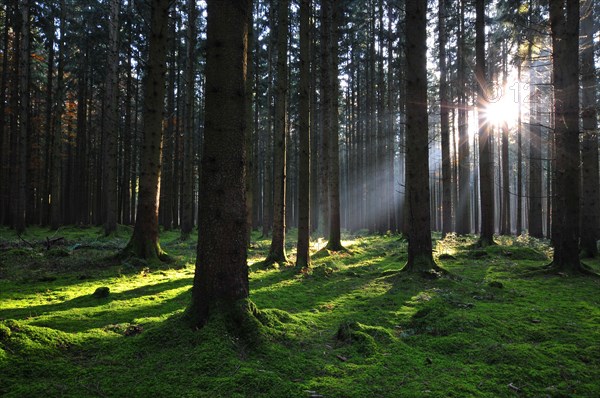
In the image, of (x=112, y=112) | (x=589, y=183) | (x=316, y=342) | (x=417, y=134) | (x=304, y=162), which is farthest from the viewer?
(x=112, y=112)

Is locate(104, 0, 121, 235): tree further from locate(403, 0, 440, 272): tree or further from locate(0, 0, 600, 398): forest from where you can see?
locate(403, 0, 440, 272): tree

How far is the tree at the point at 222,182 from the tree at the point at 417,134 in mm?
5612

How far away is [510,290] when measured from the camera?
672cm

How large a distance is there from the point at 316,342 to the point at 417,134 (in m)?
6.20

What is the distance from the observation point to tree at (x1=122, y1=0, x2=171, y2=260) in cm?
915

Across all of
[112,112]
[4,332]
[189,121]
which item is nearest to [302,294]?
[4,332]

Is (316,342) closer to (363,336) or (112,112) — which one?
(363,336)

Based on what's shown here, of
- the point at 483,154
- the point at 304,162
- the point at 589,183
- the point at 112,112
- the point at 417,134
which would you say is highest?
the point at 112,112

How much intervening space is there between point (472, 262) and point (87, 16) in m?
26.7

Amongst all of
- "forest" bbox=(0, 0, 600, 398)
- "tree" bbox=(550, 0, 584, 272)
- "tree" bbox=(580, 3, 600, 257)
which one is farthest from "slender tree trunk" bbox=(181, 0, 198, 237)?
"tree" bbox=(580, 3, 600, 257)

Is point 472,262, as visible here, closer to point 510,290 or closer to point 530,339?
point 510,290

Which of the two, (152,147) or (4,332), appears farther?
(152,147)

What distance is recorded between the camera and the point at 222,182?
3.63m

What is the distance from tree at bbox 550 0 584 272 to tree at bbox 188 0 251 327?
26.6 ft
